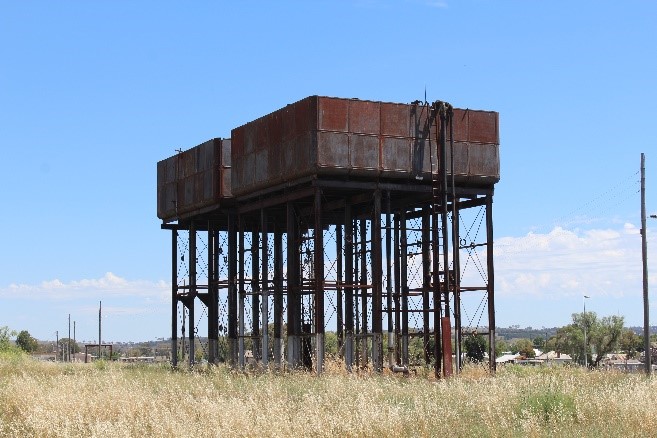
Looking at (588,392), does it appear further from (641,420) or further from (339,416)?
(339,416)

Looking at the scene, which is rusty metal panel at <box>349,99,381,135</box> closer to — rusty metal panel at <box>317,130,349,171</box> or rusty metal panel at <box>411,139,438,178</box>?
rusty metal panel at <box>317,130,349,171</box>

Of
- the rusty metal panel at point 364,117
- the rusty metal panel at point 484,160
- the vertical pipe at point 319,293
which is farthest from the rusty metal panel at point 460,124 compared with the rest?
the vertical pipe at point 319,293

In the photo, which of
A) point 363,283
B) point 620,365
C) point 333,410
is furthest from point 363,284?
point 620,365

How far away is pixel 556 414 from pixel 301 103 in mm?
18680

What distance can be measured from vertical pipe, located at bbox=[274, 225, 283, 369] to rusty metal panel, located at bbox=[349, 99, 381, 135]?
8092mm

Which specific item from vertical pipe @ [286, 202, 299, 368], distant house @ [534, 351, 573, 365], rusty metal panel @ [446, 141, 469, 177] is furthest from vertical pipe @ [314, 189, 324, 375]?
distant house @ [534, 351, 573, 365]

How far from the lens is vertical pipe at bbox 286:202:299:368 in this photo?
1483 inches

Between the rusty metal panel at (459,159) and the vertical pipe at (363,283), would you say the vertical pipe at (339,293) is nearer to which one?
the vertical pipe at (363,283)

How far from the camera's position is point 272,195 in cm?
3956

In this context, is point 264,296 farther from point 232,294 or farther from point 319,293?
point 319,293

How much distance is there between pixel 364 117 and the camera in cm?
3634

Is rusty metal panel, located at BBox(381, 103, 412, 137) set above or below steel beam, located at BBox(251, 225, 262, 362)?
above

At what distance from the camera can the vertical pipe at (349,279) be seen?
1476 inches

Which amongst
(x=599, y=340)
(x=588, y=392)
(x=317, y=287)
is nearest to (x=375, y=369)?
(x=317, y=287)
